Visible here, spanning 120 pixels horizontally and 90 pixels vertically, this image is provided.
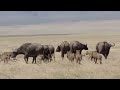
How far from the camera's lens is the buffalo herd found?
1214 centimetres

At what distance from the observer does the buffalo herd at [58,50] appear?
39.8 feet

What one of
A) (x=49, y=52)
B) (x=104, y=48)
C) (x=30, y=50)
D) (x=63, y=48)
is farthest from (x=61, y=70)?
(x=104, y=48)

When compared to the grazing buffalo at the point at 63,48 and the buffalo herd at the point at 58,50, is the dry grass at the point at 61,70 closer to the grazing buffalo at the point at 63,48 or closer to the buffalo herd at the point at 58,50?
the buffalo herd at the point at 58,50

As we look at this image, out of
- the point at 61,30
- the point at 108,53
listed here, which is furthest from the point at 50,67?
the point at 61,30

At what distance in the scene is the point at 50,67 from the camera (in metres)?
11.6

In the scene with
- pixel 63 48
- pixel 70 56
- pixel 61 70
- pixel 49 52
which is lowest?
pixel 61 70

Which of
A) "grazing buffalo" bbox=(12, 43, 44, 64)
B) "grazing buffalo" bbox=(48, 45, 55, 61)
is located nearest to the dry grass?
"grazing buffalo" bbox=(48, 45, 55, 61)

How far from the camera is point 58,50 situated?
13.0 meters

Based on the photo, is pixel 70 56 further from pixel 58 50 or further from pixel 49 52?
pixel 49 52

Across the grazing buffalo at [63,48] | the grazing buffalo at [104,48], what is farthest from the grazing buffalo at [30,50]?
the grazing buffalo at [104,48]

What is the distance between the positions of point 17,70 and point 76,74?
2.18 m
